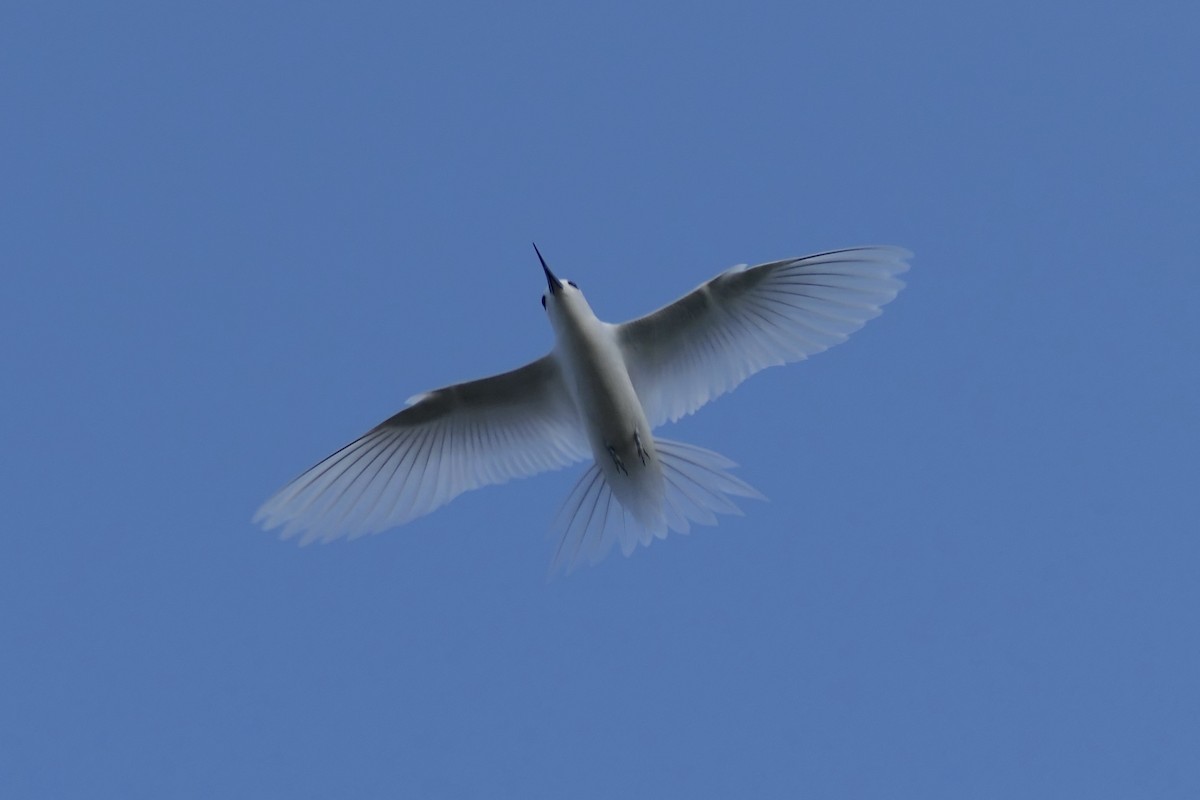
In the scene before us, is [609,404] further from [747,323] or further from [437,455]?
[437,455]

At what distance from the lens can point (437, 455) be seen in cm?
1777

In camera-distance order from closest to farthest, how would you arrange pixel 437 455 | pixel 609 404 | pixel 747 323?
pixel 609 404 < pixel 747 323 < pixel 437 455

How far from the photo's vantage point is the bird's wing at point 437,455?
17375 millimetres

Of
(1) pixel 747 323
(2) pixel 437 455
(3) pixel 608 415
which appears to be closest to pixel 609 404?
(3) pixel 608 415

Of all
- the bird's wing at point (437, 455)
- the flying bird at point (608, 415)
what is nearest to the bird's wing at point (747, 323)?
the flying bird at point (608, 415)

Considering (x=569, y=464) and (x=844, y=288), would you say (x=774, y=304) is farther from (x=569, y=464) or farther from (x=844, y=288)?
(x=569, y=464)

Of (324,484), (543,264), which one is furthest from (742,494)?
(324,484)

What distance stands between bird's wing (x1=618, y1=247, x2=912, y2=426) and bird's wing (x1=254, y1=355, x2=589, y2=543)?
92 centimetres

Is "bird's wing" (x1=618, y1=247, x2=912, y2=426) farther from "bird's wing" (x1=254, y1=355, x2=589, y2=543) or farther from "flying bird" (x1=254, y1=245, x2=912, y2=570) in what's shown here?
"bird's wing" (x1=254, y1=355, x2=589, y2=543)

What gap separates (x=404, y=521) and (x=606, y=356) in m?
2.71

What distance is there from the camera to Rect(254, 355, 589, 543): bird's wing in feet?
57.0

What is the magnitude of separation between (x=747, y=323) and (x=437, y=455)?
3.32 metres

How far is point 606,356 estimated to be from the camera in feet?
54.7

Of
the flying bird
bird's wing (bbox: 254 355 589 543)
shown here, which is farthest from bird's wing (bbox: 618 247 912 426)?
bird's wing (bbox: 254 355 589 543)
